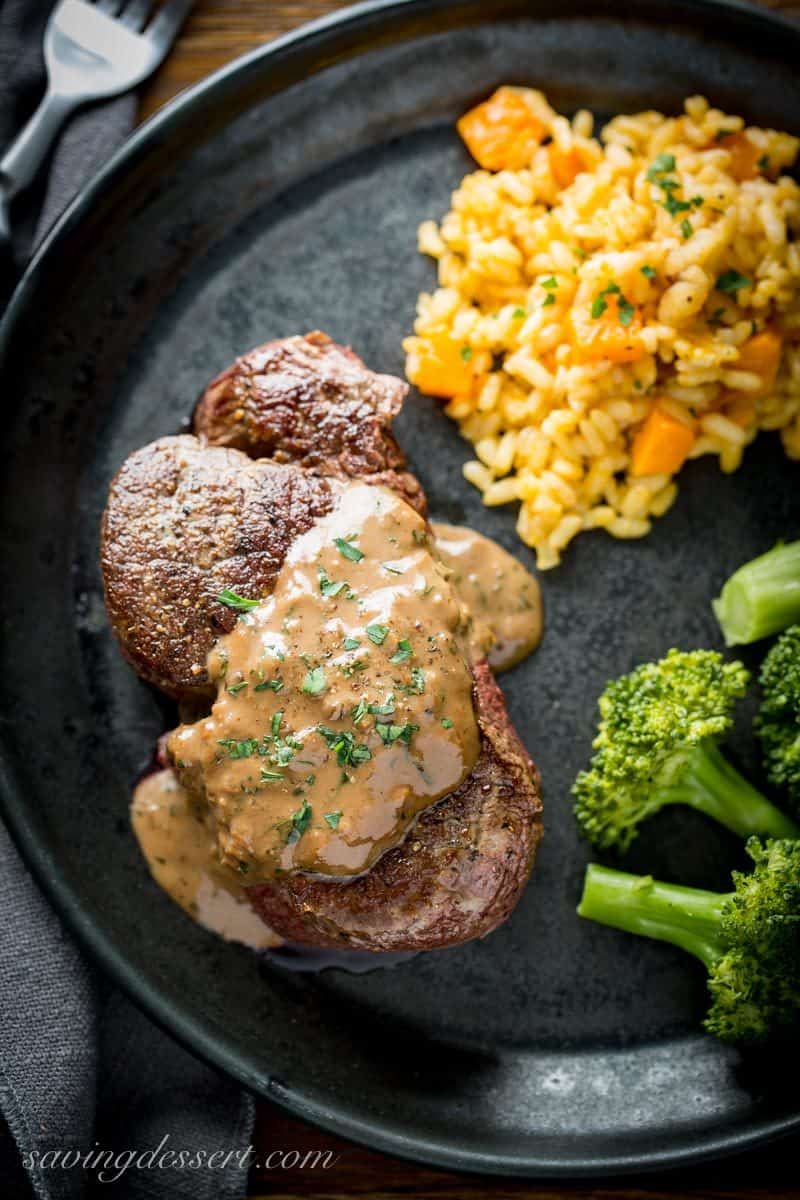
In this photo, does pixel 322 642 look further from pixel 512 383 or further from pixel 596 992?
pixel 596 992

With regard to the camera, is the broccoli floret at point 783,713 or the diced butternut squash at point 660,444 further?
the diced butternut squash at point 660,444

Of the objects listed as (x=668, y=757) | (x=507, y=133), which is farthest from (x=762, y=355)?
(x=668, y=757)

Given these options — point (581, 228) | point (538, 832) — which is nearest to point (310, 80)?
point (581, 228)

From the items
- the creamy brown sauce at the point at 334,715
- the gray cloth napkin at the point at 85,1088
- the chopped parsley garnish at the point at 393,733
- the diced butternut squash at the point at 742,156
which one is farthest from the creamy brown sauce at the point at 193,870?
the diced butternut squash at the point at 742,156

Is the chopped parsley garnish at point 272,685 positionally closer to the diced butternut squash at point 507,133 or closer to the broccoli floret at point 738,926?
the broccoli floret at point 738,926

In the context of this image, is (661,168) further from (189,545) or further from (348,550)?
(189,545)

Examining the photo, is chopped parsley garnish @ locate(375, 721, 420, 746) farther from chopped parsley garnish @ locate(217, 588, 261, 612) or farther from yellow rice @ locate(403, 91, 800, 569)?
yellow rice @ locate(403, 91, 800, 569)
